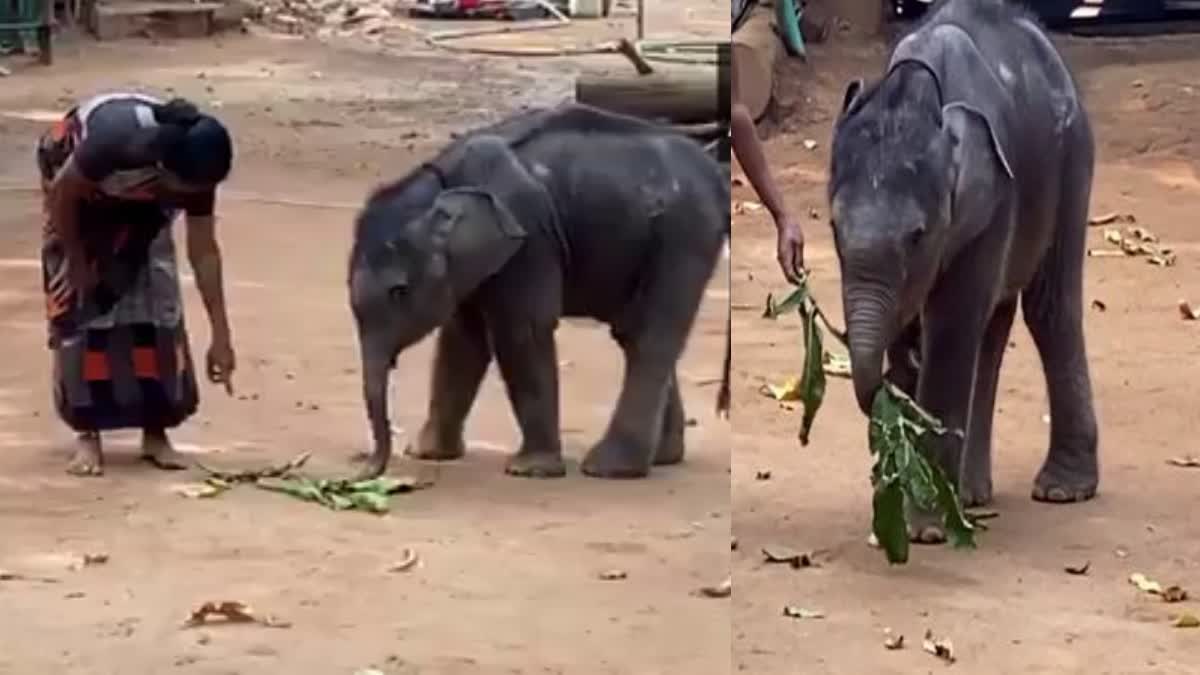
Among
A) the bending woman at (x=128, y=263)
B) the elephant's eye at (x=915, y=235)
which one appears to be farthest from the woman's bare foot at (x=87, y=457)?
the elephant's eye at (x=915, y=235)

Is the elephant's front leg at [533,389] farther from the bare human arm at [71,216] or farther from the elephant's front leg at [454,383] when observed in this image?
the bare human arm at [71,216]

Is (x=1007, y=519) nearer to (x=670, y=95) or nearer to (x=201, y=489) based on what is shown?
(x=670, y=95)

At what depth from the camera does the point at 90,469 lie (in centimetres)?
360

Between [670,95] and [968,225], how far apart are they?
49cm

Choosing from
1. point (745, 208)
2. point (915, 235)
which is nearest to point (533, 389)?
point (915, 235)

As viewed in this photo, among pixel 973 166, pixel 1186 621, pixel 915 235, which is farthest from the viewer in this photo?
pixel 973 166

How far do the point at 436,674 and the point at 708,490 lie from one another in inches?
32.4

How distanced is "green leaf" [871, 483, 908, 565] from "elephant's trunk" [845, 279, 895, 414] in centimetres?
13

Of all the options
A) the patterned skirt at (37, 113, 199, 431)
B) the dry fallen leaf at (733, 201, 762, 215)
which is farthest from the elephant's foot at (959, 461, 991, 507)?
the dry fallen leaf at (733, 201, 762, 215)

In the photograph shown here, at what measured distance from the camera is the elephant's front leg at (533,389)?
11.8ft

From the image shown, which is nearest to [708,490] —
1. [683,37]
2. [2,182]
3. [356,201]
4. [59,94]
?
[683,37]

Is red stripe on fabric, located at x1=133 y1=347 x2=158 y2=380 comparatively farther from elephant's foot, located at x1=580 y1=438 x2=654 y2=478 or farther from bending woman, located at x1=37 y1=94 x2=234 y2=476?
elephant's foot, located at x1=580 y1=438 x2=654 y2=478

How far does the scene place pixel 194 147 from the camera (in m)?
3.43

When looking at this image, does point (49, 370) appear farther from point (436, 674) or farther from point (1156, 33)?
point (1156, 33)
